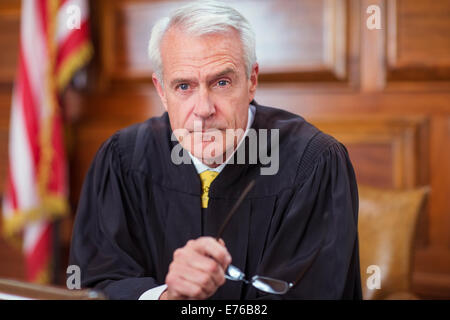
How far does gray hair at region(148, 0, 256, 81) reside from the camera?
1215mm

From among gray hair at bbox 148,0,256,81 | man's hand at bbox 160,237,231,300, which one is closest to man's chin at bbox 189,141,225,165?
gray hair at bbox 148,0,256,81

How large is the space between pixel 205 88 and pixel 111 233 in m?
0.50

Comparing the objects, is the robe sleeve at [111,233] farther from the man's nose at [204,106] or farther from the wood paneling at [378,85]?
the wood paneling at [378,85]

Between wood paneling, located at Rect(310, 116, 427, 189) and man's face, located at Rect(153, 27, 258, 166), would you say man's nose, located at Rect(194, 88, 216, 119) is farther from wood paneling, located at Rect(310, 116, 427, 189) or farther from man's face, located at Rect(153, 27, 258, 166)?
wood paneling, located at Rect(310, 116, 427, 189)

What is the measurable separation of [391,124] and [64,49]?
1.88 metres

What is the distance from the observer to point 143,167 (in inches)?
60.6

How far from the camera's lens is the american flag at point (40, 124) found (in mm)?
2895

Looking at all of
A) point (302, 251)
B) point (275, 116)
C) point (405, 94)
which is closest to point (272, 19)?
point (405, 94)

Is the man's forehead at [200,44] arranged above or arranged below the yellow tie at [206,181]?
above

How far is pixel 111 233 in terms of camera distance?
1.42 meters

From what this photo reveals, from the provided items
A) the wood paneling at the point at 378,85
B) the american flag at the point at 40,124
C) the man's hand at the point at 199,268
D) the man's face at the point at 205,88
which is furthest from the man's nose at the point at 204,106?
the american flag at the point at 40,124

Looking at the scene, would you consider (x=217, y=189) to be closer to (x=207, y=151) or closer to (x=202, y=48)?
(x=207, y=151)

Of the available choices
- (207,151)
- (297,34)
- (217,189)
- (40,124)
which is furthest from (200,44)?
(40,124)

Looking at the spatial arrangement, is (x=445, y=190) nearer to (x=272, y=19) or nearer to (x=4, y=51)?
(x=272, y=19)
